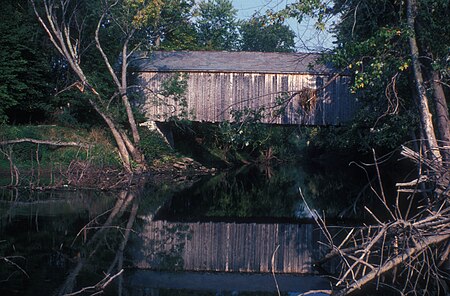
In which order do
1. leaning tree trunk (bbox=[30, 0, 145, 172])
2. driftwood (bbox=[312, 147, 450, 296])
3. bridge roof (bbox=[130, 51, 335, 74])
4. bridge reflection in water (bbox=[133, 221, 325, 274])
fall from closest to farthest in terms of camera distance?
driftwood (bbox=[312, 147, 450, 296]) → bridge reflection in water (bbox=[133, 221, 325, 274]) → leaning tree trunk (bbox=[30, 0, 145, 172]) → bridge roof (bbox=[130, 51, 335, 74])

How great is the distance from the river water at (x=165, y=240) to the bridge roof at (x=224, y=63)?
7.28m

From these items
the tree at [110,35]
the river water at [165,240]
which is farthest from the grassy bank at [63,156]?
the river water at [165,240]

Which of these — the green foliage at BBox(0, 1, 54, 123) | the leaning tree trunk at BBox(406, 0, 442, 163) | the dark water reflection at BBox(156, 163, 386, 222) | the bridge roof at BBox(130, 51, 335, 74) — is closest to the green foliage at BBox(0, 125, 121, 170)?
the green foliage at BBox(0, 1, 54, 123)

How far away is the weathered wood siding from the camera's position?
2534 cm

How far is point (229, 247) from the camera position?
11008 mm

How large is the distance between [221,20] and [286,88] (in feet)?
Answer: 98.2

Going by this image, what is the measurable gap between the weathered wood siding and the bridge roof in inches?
9.5

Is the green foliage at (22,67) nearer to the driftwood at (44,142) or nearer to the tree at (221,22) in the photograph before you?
Result: the driftwood at (44,142)

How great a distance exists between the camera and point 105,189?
711 inches

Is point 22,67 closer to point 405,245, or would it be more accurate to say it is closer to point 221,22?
point 405,245

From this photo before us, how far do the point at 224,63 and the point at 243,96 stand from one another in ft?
6.03

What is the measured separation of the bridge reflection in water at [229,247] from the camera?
9578mm

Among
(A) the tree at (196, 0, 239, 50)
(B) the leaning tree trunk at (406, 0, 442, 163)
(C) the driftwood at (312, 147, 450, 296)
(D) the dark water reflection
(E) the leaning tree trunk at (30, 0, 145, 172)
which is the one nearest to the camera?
(C) the driftwood at (312, 147, 450, 296)

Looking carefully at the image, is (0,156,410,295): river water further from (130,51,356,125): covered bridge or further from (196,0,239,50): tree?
(196,0,239,50): tree
